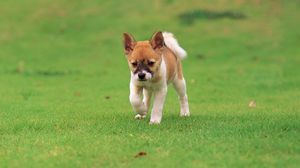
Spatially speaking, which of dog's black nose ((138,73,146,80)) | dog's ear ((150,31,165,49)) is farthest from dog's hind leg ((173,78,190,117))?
dog's black nose ((138,73,146,80))

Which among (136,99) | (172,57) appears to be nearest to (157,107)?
(136,99)

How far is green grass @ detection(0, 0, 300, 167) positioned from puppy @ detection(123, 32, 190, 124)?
14.4 inches

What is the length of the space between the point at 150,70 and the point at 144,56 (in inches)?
8.6

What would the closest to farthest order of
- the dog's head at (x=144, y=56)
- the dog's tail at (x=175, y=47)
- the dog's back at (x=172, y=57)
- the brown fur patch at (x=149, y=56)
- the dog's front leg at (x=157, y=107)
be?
1. the dog's head at (x=144, y=56)
2. the brown fur patch at (x=149, y=56)
3. the dog's front leg at (x=157, y=107)
4. the dog's back at (x=172, y=57)
5. the dog's tail at (x=175, y=47)

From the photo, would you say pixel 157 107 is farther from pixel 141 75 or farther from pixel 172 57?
pixel 172 57

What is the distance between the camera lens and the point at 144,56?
31.7ft

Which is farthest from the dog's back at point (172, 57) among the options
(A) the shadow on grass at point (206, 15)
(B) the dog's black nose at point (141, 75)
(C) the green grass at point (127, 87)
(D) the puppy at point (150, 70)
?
(A) the shadow on grass at point (206, 15)

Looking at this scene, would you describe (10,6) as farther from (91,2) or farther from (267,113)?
(267,113)

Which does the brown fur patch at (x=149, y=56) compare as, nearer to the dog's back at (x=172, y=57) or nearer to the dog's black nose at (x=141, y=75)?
the dog's back at (x=172, y=57)

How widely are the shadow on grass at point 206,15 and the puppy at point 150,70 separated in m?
16.4

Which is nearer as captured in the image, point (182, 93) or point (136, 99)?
point (136, 99)

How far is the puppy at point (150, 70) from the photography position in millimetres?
9641

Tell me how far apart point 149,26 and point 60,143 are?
18.4 metres

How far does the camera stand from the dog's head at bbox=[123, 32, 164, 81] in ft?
31.3
